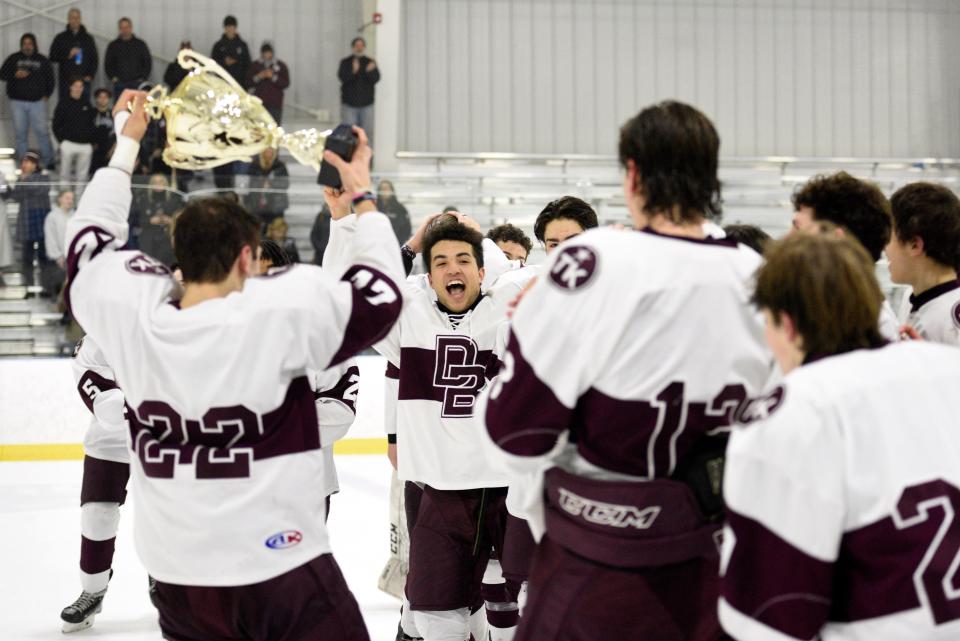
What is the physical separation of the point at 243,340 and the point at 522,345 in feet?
1.64

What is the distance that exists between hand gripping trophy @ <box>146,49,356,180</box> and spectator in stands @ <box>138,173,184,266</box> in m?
5.09

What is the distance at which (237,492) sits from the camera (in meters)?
2.04

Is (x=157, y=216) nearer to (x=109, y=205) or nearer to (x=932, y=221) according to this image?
(x=109, y=205)

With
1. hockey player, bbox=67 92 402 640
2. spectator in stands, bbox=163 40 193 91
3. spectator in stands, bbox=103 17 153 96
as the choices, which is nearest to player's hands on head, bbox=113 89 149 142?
hockey player, bbox=67 92 402 640

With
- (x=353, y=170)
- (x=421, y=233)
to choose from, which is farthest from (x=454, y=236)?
(x=353, y=170)

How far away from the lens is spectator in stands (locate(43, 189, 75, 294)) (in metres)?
7.75

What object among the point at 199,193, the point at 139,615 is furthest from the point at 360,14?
the point at 139,615

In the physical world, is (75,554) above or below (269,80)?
below

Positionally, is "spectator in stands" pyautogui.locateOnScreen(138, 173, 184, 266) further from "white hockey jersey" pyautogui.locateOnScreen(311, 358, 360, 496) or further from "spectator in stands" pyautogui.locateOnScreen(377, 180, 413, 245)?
"white hockey jersey" pyautogui.locateOnScreen(311, 358, 360, 496)

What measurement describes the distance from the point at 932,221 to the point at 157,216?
615cm

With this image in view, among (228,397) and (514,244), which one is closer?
(228,397)

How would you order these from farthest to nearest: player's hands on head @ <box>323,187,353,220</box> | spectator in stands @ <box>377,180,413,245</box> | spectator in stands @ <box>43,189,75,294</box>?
spectator in stands @ <box>377,180,413,245</box>, spectator in stands @ <box>43,189,75,294</box>, player's hands on head @ <box>323,187,353,220</box>

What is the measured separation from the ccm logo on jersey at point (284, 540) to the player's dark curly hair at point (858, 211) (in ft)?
3.62

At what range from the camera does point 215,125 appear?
2414 millimetres
